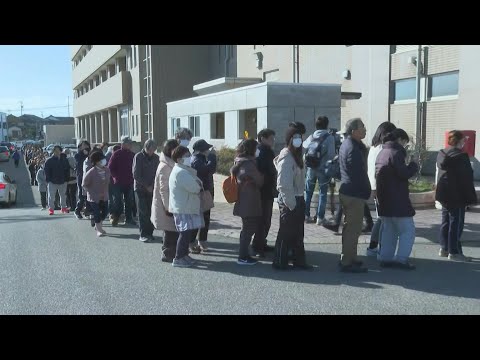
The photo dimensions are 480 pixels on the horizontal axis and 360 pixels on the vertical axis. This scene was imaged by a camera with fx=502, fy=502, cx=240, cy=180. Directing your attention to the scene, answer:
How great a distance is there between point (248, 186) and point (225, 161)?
8526 mm

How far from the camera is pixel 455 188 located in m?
6.63

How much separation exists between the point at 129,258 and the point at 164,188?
119 centimetres

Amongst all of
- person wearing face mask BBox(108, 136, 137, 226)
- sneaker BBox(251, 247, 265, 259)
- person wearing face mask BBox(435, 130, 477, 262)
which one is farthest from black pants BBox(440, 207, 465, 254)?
person wearing face mask BBox(108, 136, 137, 226)

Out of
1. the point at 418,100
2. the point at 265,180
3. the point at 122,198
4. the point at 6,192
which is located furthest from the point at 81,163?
the point at 418,100

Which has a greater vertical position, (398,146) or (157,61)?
(157,61)

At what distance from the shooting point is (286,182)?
6234 millimetres

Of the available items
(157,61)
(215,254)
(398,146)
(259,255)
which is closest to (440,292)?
(398,146)

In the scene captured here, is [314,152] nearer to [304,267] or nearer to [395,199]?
[395,199]

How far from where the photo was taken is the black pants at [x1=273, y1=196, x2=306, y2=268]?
21.0ft

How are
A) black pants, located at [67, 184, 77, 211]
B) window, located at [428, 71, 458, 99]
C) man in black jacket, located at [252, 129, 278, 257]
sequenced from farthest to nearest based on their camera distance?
window, located at [428, 71, 458, 99]
black pants, located at [67, 184, 77, 211]
man in black jacket, located at [252, 129, 278, 257]

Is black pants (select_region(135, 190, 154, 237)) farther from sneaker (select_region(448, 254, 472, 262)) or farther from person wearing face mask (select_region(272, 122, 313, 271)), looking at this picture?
sneaker (select_region(448, 254, 472, 262))

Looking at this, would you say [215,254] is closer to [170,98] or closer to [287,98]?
[287,98]

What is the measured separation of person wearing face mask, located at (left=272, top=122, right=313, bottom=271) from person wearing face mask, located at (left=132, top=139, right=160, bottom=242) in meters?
2.66

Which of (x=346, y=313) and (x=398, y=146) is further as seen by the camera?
(x=398, y=146)
